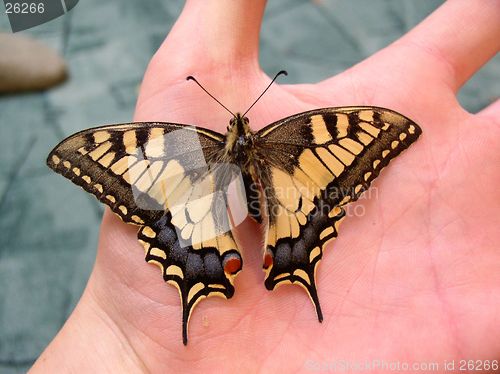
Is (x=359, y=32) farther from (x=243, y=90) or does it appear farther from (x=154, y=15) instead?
(x=243, y=90)

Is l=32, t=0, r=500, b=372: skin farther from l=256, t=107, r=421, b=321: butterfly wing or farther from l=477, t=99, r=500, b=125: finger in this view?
l=256, t=107, r=421, b=321: butterfly wing

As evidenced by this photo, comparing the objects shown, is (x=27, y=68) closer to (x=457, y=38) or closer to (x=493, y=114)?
(x=457, y=38)

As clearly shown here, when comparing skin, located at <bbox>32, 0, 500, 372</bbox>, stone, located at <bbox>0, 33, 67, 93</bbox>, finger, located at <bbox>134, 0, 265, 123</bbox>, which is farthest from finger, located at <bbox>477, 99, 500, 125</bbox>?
stone, located at <bbox>0, 33, 67, 93</bbox>

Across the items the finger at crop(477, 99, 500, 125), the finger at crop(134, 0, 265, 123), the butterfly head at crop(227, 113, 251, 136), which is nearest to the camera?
the butterfly head at crop(227, 113, 251, 136)

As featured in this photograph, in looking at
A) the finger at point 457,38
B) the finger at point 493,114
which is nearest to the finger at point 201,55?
the finger at point 457,38

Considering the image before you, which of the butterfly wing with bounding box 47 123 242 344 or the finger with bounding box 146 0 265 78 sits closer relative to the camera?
the butterfly wing with bounding box 47 123 242 344

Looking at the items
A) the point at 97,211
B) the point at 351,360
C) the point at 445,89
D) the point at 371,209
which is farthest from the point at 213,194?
the point at 97,211

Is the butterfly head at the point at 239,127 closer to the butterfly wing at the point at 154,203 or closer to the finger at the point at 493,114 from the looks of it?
the butterfly wing at the point at 154,203

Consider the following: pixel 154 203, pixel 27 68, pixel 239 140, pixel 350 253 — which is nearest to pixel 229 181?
A: pixel 239 140
